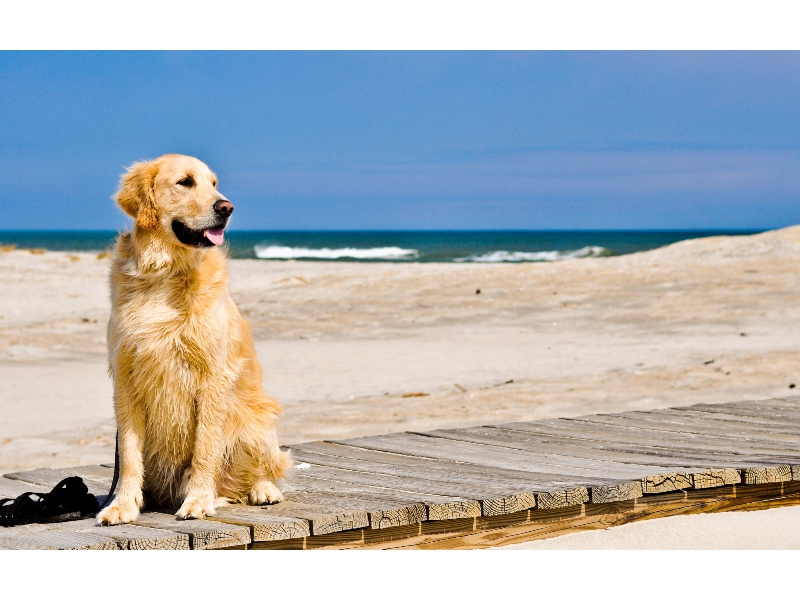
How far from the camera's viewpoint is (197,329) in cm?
442

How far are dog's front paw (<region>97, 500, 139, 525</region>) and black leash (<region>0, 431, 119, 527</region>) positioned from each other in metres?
0.24

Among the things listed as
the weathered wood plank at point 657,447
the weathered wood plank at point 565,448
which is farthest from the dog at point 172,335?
the weathered wood plank at point 657,447

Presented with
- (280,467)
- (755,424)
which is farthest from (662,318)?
(280,467)

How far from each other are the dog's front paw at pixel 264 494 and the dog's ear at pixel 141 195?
4.36ft

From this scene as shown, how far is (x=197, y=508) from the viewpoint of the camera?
14.4 ft

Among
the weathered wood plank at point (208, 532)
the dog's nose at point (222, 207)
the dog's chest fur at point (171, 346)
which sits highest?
the dog's nose at point (222, 207)

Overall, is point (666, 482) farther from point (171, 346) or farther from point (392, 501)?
point (171, 346)

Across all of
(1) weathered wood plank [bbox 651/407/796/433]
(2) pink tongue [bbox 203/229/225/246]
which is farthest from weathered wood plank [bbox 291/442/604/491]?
(1) weathered wood plank [bbox 651/407/796/433]

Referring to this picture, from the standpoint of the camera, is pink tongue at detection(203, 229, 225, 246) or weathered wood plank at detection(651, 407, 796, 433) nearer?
pink tongue at detection(203, 229, 225, 246)

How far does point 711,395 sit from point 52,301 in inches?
569

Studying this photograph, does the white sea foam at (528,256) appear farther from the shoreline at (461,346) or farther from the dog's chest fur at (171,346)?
the dog's chest fur at (171,346)

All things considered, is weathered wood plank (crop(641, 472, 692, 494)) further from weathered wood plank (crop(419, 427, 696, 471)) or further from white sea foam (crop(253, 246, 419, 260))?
white sea foam (crop(253, 246, 419, 260))

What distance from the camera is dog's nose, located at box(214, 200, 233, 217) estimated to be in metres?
4.30

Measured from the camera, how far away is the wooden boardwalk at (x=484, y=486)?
424 cm
